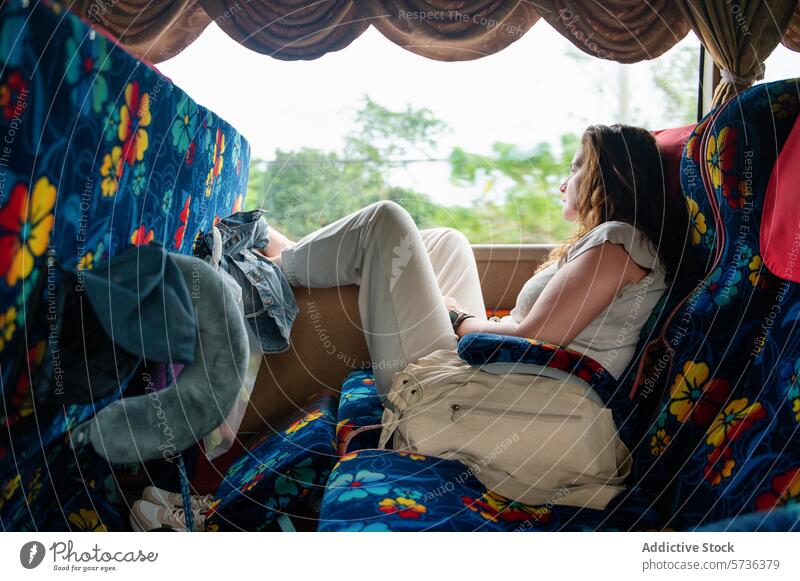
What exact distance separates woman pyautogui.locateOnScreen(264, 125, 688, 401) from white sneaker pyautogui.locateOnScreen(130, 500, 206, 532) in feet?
1.32

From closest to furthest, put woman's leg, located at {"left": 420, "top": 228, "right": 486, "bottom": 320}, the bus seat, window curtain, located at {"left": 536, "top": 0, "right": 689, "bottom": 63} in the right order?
1. the bus seat
2. woman's leg, located at {"left": 420, "top": 228, "right": 486, "bottom": 320}
3. window curtain, located at {"left": 536, "top": 0, "right": 689, "bottom": 63}

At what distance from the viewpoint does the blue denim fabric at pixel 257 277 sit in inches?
50.6

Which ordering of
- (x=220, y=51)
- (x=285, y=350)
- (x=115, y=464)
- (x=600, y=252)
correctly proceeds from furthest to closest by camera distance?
1. (x=220, y=51)
2. (x=285, y=350)
3. (x=600, y=252)
4. (x=115, y=464)

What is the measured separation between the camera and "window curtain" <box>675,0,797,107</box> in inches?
70.0

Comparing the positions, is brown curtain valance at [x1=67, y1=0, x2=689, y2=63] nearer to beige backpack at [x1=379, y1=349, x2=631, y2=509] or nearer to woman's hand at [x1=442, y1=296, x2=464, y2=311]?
woman's hand at [x1=442, y1=296, x2=464, y2=311]

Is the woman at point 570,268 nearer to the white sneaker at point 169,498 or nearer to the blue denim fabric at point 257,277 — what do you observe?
the blue denim fabric at point 257,277

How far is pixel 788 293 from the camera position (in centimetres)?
81

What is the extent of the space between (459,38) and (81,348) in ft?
4.79

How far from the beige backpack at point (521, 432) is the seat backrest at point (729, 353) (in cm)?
7

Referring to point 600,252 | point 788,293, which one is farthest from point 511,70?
point 788,293

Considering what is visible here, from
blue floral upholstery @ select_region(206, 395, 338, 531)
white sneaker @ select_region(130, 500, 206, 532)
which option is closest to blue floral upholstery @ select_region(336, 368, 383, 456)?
blue floral upholstery @ select_region(206, 395, 338, 531)

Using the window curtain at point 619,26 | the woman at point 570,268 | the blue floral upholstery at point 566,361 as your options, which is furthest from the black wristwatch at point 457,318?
the window curtain at point 619,26

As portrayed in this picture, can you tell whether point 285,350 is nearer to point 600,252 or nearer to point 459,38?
A: point 600,252

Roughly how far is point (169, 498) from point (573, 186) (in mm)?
923
